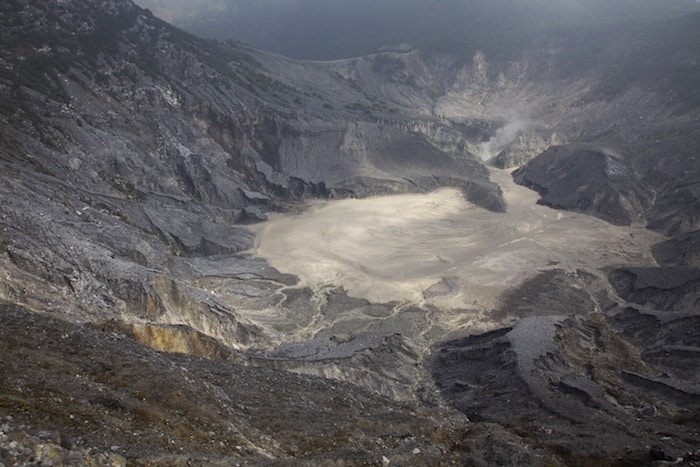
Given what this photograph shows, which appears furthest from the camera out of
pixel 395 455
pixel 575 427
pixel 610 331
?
pixel 610 331

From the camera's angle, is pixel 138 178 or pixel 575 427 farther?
pixel 138 178

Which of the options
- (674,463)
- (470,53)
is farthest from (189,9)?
(674,463)

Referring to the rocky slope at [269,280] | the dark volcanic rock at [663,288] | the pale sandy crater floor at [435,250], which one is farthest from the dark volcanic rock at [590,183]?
the dark volcanic rock at [663,288]

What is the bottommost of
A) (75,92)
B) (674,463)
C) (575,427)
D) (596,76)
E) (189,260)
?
(189,260)

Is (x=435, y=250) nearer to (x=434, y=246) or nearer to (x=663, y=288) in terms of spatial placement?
(x=434, y=246)

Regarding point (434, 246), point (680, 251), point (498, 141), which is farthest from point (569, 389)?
point (498, 141)

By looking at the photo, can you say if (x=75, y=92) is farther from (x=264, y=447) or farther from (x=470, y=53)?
(x=470, y=53)
